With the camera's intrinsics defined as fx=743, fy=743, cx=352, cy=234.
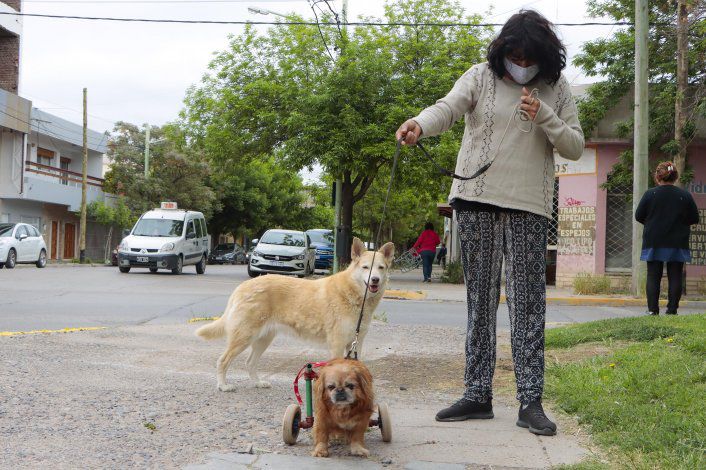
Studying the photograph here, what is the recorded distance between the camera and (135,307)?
1245 cm

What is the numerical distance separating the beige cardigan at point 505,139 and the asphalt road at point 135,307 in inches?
253

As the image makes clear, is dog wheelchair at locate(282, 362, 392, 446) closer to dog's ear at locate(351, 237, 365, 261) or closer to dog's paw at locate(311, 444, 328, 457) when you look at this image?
dog's paw at locate(311, 444, 328, 457)

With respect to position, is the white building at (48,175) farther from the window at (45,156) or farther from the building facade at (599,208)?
the building facade at (599,208)

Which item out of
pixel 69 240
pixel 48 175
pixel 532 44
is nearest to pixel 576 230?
pixel 532 44

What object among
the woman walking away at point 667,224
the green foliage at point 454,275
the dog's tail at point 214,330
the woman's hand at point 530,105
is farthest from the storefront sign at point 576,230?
the woman's hand at point 530,105

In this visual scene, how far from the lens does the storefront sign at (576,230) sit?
1959 centimetres

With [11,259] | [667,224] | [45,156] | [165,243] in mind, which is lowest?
[11,259]

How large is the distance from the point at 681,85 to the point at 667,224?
28.8 feet

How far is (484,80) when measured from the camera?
4484 mm

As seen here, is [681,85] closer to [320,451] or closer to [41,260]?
[320,451]

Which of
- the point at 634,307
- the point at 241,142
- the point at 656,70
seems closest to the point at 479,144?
the point at 634,307

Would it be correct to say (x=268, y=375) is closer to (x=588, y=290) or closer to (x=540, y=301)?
(x=540, y=301)

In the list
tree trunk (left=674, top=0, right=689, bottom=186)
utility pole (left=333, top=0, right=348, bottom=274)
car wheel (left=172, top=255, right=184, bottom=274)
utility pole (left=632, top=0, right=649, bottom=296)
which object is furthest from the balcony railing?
tree trunk (left=674, top=0, right=689, bottom=186)

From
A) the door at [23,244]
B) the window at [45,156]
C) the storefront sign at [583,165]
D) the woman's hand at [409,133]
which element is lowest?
the door at [23,244]
